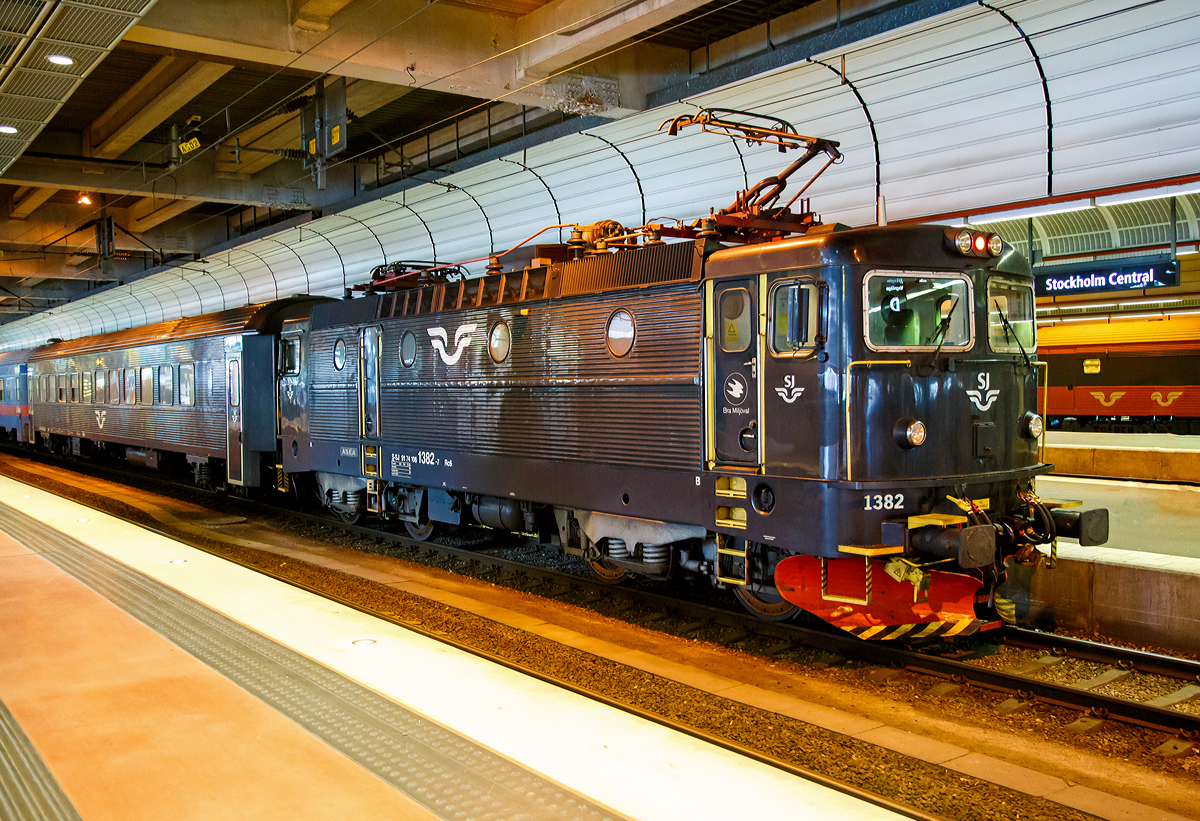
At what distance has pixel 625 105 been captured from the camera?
1355 centimetres

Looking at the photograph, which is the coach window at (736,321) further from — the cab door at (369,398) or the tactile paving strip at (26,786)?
the cab door at (369,398)

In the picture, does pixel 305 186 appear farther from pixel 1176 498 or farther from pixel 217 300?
pixel 1176 498

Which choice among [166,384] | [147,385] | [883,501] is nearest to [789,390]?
[883,501]

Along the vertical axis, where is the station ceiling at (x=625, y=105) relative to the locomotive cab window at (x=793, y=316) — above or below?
above

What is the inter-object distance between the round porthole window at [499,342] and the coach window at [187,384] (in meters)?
10.0

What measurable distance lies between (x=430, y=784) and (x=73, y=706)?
2.30 meters

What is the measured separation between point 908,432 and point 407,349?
7300 mm

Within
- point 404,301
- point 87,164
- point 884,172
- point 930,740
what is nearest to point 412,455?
point 404,301

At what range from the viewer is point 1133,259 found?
11.0 m

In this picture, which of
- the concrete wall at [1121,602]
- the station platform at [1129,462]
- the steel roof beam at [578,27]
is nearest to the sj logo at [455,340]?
the steel roof beam at [578,27]

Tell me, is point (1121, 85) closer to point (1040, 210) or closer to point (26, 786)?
point (1040, 210)

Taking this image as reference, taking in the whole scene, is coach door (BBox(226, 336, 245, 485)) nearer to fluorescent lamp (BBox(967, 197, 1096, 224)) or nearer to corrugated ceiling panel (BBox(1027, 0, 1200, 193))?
fluorescent lamp (BBox(967, 197, 1096, 224))

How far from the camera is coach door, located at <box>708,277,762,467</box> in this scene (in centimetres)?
743

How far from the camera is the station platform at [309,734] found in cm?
376
